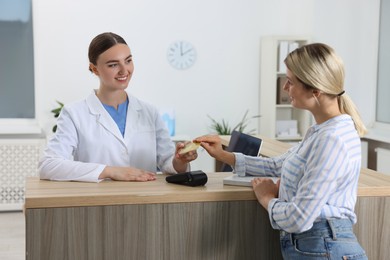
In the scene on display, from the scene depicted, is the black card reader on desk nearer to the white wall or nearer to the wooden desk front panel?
the wooden desk front panel

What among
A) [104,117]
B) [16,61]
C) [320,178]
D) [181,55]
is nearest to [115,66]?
[104,117]

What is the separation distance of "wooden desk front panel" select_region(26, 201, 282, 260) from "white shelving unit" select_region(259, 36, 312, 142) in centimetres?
407

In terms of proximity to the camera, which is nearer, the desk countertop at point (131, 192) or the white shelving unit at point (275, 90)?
the desk countertop at point (131, 192)

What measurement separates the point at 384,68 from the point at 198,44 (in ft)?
6.13

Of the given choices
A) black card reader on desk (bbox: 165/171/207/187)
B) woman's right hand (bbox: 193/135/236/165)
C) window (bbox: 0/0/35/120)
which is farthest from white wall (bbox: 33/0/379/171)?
black card reader on desk (bbox: 165/171/207/187)

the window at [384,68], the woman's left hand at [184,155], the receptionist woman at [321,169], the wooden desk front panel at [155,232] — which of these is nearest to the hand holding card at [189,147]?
the woman's left hand at [184,155]

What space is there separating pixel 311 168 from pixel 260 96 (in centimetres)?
457

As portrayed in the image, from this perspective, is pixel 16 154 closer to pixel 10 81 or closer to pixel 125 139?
pixel 10 81

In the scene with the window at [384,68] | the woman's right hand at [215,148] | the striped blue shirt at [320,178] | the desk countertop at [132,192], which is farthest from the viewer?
the window at [384,68]

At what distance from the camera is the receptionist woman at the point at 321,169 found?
1611 millimetres

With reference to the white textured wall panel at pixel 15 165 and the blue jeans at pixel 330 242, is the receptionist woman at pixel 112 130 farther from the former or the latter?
the white textured wall panel at pixel 15 165

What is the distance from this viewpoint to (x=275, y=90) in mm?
5945

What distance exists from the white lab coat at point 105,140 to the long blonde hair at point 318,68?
0.83 metres

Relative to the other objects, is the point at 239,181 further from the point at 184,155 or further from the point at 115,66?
the point at 115,66
